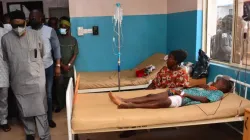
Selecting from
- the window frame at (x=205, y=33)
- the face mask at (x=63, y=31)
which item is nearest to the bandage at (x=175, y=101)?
the window frame at (x=205, y=33)

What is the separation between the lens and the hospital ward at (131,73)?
7.58 ft

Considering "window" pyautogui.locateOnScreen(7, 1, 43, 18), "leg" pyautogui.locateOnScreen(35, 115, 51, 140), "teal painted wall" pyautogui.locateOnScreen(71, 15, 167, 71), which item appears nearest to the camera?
"leg" pyautogui.locateOnScreen(35, 115, 51, 140)

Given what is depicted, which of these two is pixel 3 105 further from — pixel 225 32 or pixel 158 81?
pixel 225 32

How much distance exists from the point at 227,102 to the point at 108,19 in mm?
2880

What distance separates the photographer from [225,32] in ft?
11.0

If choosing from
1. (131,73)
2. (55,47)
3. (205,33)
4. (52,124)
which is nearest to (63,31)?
(55,47)

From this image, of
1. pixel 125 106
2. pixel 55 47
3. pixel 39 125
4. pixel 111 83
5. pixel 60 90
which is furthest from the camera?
pixel 60 90

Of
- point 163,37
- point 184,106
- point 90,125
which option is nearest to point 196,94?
point 184,106

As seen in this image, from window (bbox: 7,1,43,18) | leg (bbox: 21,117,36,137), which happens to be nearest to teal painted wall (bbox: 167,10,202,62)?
leg (bbox: 21,117,36,137)

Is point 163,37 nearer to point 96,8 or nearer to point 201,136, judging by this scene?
point 96,8

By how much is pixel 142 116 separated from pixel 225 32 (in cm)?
195

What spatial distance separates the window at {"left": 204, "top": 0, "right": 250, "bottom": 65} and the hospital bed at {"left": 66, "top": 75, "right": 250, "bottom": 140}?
78cm

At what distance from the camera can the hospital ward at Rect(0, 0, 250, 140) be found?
231cm

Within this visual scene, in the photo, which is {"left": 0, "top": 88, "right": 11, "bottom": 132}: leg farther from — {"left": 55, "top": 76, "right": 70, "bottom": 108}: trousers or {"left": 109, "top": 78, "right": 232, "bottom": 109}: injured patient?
{"left": 109, "top": 78, "right": 232, "bottom": 109}: injured patient
